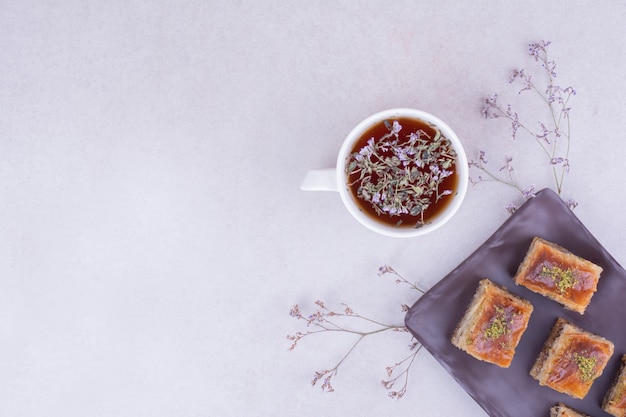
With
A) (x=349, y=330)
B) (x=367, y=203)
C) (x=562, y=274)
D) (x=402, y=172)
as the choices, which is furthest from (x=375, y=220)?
(x=562, y=274)

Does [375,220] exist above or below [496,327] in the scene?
above

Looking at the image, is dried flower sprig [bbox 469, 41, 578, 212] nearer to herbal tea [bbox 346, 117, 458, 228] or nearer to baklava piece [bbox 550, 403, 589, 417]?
herbal tea [bbox 346, 117, 458, 228]

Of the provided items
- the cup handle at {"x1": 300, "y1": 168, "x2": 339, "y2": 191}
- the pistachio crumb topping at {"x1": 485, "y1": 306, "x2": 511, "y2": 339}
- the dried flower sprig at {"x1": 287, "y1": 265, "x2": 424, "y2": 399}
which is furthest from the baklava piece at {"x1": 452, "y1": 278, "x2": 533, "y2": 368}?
the cup handle at {"x1": 300, "y1": 168, "x2": 339, "y2": 191}

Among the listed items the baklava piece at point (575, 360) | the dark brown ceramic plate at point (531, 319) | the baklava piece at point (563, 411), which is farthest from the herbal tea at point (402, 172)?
the baklava piece at point (563, 411)

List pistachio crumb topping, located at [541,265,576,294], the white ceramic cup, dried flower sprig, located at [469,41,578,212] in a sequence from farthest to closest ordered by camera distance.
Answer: dried flower sprig, located at [469,41,578,212] → pistachio crumb topping, located at [541,265,576,294] → the white ceramic cup

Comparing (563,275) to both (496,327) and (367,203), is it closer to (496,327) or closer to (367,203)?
(496,327)

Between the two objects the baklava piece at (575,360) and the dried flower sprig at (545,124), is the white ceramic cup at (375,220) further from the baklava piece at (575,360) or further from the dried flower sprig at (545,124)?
the baklava piece at (575,360)
